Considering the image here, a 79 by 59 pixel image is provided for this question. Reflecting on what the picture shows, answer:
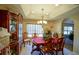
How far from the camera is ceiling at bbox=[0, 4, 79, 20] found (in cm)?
216

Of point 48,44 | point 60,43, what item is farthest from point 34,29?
point 60,43

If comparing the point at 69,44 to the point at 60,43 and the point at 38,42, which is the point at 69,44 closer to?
the point at 60,43

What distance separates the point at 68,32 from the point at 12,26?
1.02m

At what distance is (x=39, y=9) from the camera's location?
2189 mm

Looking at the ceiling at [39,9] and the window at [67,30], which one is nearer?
the ceiling at [39,9]

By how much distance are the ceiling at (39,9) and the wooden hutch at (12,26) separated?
0.11m

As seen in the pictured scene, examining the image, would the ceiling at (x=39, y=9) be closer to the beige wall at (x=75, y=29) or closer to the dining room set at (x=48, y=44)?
the beige wall at (x=75, y=29)

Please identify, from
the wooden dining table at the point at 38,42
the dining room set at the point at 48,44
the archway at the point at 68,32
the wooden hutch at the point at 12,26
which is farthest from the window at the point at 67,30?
the wooden hutch at the point at 12,26

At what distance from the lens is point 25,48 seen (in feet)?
7.36

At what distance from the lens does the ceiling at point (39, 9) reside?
216cm

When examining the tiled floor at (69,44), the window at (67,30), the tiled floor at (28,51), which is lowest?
the tiled floor at (28,51)

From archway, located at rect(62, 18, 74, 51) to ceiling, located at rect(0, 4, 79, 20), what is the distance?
0.20 m
